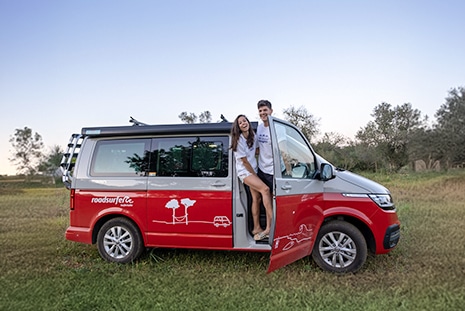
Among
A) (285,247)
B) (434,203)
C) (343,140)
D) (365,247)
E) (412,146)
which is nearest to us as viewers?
(285,247)

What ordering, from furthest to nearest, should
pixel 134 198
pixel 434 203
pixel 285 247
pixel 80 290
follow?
pixel 434 203
pixel 134 198
pixel 80 290
pixel 285 247

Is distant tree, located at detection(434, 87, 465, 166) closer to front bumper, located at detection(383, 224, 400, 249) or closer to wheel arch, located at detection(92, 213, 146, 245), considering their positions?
front bumper, located at detection(383, 224, 400, 249)

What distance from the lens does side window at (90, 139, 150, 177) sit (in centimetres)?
577

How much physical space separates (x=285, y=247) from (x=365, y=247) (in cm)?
139

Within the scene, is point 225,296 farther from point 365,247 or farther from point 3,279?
point 3,279

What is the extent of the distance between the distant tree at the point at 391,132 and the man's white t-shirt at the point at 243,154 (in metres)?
26.5

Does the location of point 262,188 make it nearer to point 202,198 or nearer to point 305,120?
point 202,198

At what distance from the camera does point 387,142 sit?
107ft

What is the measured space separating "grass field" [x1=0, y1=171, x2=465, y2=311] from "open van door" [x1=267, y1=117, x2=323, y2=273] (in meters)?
0.51

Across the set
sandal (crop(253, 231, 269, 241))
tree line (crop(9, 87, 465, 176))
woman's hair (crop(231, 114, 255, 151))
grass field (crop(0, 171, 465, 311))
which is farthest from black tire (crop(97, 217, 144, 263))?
tree line (crop(9, 87, 465, 176))

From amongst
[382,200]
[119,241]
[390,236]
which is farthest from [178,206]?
[390,236]

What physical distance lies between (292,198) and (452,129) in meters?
23.2

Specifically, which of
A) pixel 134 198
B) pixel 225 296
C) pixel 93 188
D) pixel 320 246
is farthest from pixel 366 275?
pixel 93 188

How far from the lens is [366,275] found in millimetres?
5152
